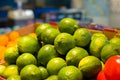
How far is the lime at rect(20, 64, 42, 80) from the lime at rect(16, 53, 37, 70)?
0.18 ft

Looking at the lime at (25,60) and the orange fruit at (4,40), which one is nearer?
the lime at (25,60)

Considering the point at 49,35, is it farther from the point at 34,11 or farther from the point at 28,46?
the point at 34,11

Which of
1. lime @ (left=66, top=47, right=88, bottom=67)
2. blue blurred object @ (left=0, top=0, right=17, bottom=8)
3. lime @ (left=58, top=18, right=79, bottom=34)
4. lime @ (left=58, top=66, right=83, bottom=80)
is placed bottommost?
blue blurred object @ (left=0, top=0, right=17, bottom=8)

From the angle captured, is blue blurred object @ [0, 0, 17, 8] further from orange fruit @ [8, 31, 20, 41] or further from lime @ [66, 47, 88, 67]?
lime @ [66, 47, 88, 67]

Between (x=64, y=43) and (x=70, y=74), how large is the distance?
16cm

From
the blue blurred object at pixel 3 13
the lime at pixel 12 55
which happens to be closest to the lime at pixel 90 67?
the lime at pixel 12 55

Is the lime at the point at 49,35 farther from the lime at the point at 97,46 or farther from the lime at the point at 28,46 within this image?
the lime at the point at 97,46

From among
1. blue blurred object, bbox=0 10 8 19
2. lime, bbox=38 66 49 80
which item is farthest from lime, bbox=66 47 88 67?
blue blurred object, bbox=0 10 8 19

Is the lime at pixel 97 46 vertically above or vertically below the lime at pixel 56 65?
above

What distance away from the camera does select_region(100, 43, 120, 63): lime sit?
3.34ft

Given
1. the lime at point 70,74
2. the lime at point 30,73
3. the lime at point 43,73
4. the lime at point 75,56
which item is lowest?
the lime at point 43,73

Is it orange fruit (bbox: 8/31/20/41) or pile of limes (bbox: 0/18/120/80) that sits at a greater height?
pile of limes (bbox: 0/18/120/80)

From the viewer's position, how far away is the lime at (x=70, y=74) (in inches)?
38.0

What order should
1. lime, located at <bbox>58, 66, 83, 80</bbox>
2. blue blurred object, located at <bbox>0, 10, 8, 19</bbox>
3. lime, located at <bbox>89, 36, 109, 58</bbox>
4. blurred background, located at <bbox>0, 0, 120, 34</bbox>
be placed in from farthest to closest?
blue blurred object, located at <bbox>0, 10, 8, 19</bbox>
blurred background, located at <bbox>0, 0, 120, 34</bbox>
lime, located at <bbox>89, 36, 109, 58</bbox>
lime, located at <bbox>58, 66, 83, 80</bbox>
